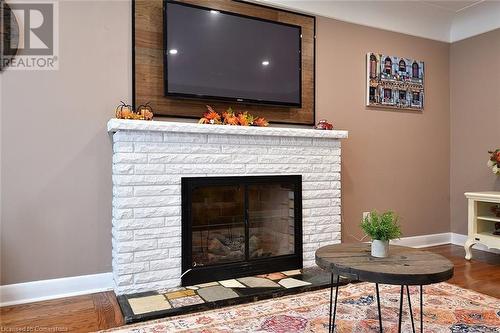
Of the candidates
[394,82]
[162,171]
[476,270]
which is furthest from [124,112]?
[476,270]

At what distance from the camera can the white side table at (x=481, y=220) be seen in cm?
343

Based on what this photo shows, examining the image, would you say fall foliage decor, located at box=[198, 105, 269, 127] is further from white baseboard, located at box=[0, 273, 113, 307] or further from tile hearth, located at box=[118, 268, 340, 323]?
white baseboard, located at box=[0, 273, 113, 307]

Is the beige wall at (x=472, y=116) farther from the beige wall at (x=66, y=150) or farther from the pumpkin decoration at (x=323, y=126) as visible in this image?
the beige wall at (x=66, y=150)

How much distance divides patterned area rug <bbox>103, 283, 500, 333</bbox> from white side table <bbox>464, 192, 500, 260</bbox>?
1095 mm

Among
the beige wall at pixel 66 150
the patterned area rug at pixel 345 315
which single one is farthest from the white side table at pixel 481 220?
the beige wall at pixel 66 150

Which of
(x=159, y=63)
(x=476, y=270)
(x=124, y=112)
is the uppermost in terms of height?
(x=159, y=63)

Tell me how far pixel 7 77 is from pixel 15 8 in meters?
0.47

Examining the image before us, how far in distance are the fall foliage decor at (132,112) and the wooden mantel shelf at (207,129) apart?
8cm

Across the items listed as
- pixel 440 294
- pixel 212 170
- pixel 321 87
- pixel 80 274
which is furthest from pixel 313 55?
pixel 80 274

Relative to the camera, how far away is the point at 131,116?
2566 mm

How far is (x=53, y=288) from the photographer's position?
2.57 meters

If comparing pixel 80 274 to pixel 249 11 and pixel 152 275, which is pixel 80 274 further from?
pixel 249 11

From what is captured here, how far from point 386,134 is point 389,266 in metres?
2.61

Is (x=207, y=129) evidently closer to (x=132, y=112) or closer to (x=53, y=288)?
(x=132, y=112)
